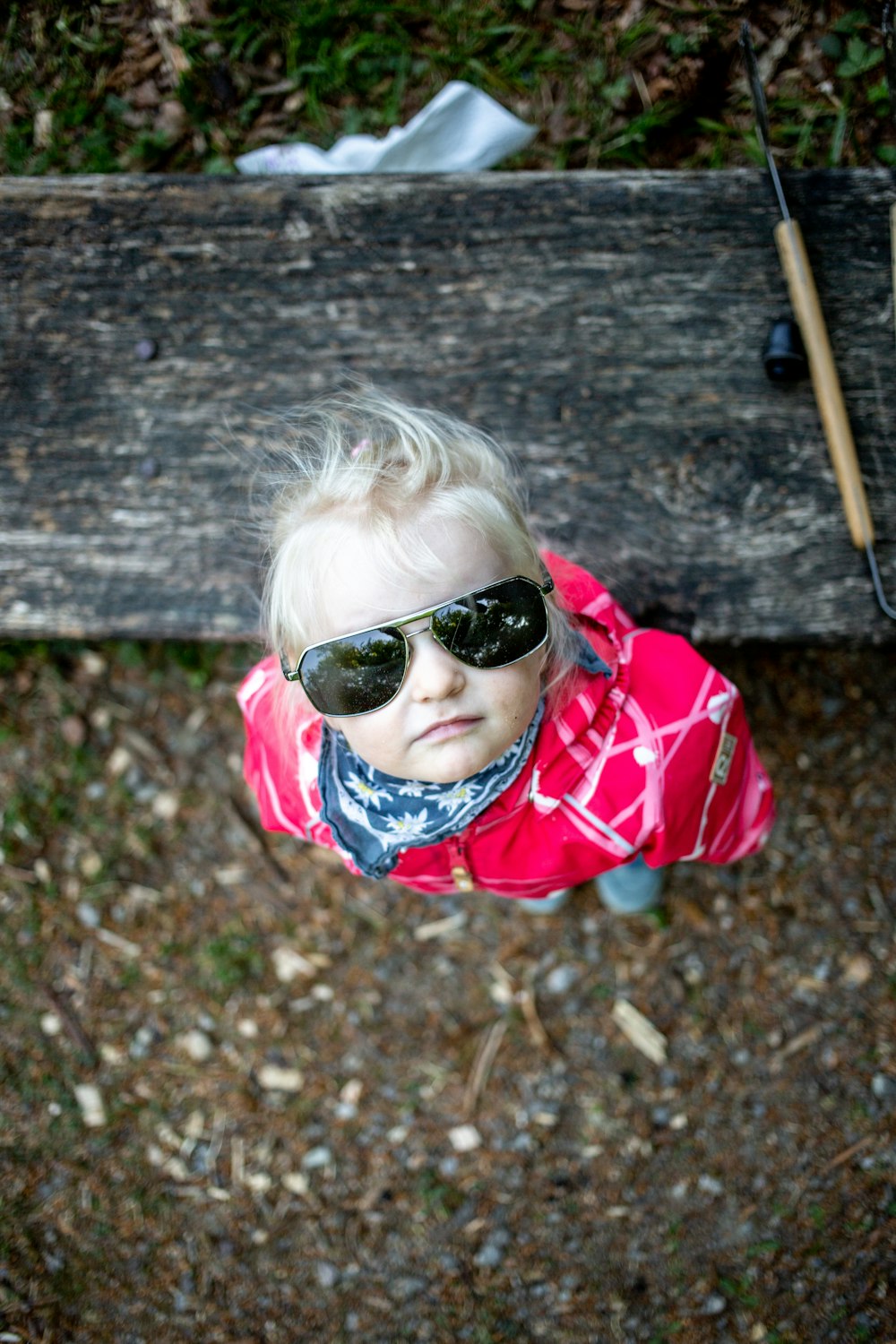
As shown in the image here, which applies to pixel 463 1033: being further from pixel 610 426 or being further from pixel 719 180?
pixel 719 180

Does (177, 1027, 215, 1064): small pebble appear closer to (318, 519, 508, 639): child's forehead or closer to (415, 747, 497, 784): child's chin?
(415, 747, 497, 784): child's chin

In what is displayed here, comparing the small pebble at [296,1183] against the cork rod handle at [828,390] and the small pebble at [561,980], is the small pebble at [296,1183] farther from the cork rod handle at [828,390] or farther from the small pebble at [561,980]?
the cork rod handle at [828,390]

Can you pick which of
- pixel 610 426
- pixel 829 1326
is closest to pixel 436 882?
pixel 610 426

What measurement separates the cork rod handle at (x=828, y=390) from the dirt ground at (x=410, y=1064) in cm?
62

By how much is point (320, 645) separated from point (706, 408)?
1207 mm

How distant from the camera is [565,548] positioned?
222 cm

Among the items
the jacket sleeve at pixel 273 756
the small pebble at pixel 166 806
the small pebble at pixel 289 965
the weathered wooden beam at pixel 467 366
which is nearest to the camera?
the jacket sleeve at pixel 273 756

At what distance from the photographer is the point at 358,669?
1616mm

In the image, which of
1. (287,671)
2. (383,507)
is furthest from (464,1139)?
(383,507)

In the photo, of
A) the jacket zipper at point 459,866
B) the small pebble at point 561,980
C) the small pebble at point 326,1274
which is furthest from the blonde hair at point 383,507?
the small pebble at point 326,1274

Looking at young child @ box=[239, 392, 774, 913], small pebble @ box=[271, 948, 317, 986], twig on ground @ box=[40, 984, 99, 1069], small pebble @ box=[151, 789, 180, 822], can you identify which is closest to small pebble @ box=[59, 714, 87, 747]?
small pebble @ box=[151, 789, 180, 822]

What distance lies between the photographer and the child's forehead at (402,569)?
1.60 metres

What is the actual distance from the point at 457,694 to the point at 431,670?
2.8 inches

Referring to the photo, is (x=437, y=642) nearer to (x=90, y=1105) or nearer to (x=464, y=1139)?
(x=464, y=1139)
